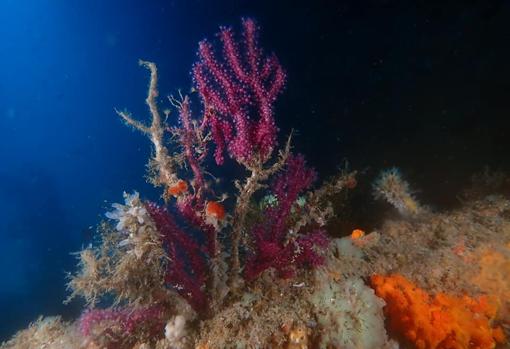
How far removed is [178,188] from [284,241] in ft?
4.41

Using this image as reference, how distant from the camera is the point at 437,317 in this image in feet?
11.6

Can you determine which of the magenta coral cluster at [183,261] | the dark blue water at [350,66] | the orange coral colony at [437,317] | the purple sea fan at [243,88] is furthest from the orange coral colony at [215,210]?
the orange coral colony at [437,317]

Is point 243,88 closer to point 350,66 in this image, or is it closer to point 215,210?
point 215,210

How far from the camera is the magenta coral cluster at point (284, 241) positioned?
152 inches

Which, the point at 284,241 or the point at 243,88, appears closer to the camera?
the point at 243,88

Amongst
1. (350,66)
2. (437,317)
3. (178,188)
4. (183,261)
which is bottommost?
(437,317)

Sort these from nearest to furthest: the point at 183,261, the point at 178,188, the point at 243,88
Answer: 1. the point at 243,88
2. the point at 178,188
3. the point at 183,261

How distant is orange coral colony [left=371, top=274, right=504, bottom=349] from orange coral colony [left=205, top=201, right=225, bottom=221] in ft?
6.10

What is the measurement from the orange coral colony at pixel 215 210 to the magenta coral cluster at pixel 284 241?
0.56 m

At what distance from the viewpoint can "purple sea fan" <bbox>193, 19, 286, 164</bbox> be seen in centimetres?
329

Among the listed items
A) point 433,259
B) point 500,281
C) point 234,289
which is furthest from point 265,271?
point 500,281

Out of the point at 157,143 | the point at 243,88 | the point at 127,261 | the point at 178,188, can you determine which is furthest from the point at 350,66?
the point at 127,261

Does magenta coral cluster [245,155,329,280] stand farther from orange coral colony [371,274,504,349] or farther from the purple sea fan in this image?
orange coral colony [371,274,504,349]

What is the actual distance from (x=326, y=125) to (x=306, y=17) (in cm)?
272
